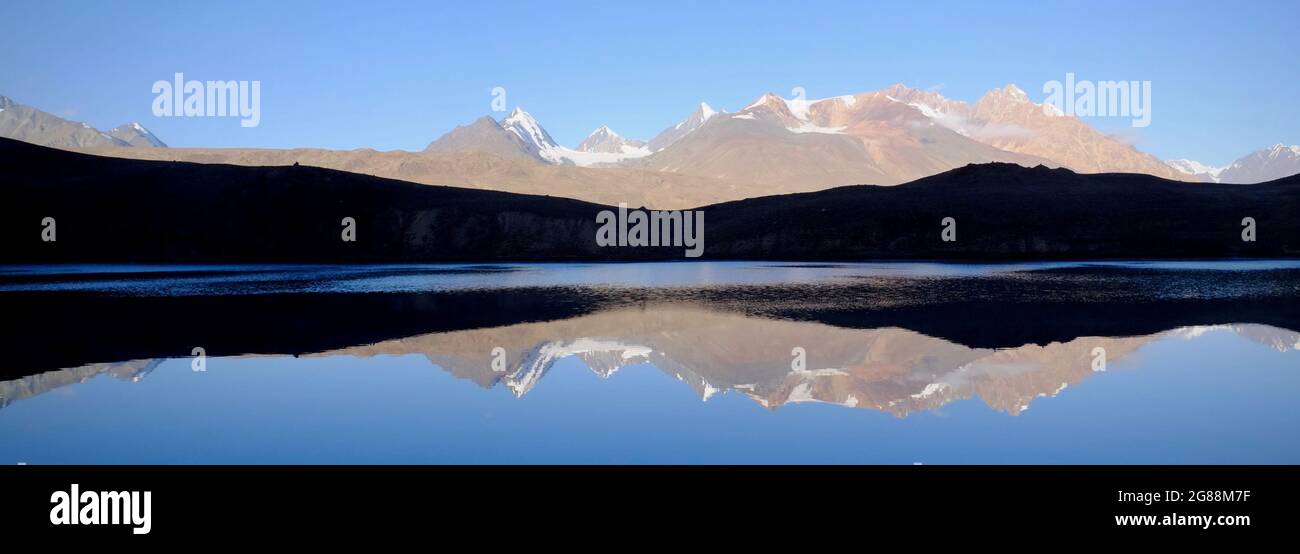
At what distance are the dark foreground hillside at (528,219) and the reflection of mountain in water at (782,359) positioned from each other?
65627mm

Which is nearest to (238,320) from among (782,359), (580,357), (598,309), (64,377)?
(64,377)

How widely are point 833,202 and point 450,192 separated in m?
47.1

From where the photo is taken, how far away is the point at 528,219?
109m

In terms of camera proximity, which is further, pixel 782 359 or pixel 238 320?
pixel 238 320

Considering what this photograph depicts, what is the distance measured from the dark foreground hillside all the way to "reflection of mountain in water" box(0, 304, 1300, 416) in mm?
65627

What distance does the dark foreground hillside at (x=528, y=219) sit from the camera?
307ft

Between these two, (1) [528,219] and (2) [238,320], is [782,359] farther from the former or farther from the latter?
(1) [528,219]

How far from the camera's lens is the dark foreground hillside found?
93.6 metres

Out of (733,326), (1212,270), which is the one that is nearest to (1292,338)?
(733,326)

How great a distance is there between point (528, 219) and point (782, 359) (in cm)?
8793

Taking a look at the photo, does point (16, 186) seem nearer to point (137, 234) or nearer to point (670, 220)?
point (137, 234)
